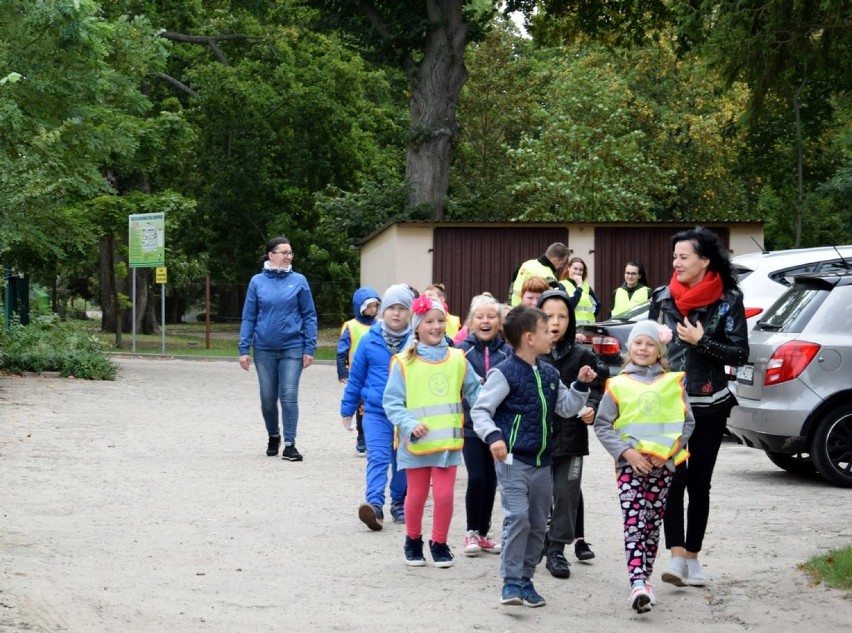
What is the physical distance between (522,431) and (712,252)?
1503mm

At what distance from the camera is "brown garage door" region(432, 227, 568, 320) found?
31484 millimetres

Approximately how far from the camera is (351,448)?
14320 millimetres

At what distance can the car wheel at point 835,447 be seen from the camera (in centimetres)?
1138

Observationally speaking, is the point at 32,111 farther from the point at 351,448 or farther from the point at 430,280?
the point at 351,448

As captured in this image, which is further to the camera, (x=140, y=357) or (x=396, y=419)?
(x=140, y=357)

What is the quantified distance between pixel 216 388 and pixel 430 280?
941 cm

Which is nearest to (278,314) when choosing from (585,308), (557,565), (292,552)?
(585,308)

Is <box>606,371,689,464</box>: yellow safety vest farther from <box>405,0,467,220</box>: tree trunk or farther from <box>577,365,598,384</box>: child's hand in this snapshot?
<box>405,0,467,220</box>: tree trunk

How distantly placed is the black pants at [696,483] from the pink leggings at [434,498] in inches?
48.6

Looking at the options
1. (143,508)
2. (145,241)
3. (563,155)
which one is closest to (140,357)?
(145,241)

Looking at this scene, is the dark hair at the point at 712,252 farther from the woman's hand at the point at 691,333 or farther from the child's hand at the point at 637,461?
the child's hand at the point at 637,461

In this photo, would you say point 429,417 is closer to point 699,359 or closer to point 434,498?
point 434,498

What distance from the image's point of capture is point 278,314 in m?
13.1

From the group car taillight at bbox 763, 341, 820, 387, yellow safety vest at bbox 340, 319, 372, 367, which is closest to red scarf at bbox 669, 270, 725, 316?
car taillight at bbox 763, 341, 820, 387
